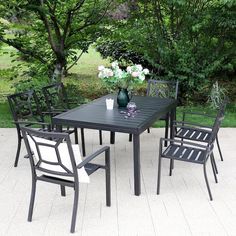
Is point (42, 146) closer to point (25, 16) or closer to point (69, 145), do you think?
point (69, 145)

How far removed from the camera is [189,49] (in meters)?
6.95

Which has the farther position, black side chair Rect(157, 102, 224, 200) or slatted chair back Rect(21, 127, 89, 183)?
black side chair Rect(157, 102, 224, 200)

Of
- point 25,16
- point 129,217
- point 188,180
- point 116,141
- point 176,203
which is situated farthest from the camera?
point 25,16

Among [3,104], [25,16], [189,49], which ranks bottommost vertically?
[3,104]

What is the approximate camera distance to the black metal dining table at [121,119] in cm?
328

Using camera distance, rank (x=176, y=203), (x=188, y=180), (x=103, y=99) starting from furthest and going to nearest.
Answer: (x=103, y=99) < (x=188, y=180) < (x=176, y=203)

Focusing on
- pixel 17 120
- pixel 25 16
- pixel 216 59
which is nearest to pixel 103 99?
pixel 17 120

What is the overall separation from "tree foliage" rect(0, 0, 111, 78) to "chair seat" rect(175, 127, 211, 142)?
146 inches

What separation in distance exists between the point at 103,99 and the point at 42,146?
1998 millimetres

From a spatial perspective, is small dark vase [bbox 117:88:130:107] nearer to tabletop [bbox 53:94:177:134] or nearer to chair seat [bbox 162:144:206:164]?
tabletop [bbox 53:94:177:134]

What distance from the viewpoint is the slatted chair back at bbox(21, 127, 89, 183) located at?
2.59 m

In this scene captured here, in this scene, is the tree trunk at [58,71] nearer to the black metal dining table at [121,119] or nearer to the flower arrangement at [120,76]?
the black metal dining table at [121,119]

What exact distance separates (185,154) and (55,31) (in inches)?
193

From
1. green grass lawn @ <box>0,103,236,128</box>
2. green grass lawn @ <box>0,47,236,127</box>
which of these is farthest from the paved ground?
green grass lawn @ <box>0,47,236,127</box>
